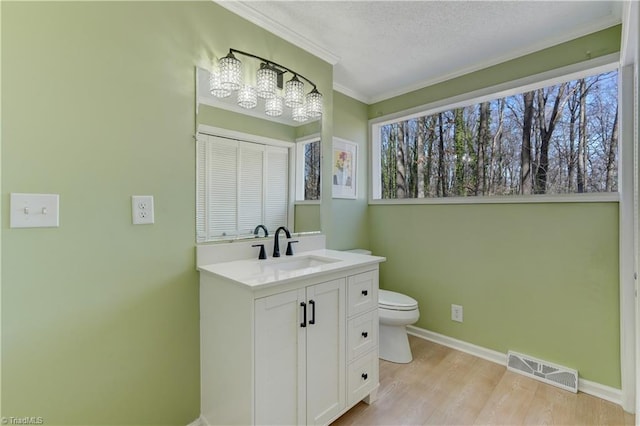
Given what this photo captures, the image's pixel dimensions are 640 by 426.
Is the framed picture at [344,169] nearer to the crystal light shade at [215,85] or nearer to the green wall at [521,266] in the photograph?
the green wall at [521,266]

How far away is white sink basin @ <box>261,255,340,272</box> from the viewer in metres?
1.70

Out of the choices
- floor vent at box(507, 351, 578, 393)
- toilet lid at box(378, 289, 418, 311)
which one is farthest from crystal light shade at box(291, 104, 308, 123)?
floor vent at box(507, 351, 578, 393)

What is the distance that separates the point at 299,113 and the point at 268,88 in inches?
11.8

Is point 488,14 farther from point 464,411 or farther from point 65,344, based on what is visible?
point 65,344

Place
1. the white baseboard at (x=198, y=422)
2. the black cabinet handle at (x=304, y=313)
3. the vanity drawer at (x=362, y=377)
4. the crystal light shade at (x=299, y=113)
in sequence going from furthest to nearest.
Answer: the crystal light shade at (x=299, y=113), the vanity drawer at (x=362, y=377), the white baseboard at (x=198, y=422), the black cabinet handle at (x=304, y=313)

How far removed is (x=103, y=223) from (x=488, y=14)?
236 centimetres

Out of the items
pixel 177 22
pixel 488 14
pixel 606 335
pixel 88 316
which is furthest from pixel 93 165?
pixel 606 335

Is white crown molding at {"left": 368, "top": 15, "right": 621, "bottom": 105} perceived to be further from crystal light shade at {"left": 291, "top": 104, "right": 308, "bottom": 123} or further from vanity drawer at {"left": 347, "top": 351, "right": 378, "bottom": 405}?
vanity drawer at {"left": 347, "top": 351, "right": 378, "bottom": 405}

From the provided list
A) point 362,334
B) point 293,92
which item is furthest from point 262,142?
point 362,334

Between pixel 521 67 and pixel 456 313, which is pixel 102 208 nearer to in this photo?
pixel 456 313

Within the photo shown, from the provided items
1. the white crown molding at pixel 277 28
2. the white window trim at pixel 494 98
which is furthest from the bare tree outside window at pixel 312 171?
the white window trim at pixel 494 98

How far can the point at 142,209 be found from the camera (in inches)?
52.2

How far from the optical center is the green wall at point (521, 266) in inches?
70.4

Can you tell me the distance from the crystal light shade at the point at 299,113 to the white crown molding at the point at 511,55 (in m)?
1.23
